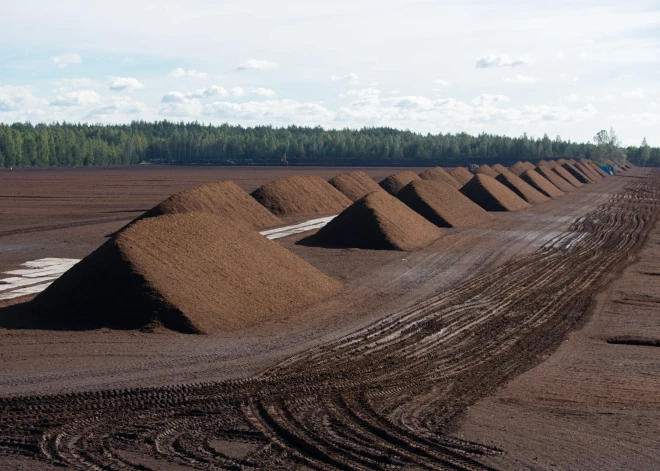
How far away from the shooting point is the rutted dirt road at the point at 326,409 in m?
10.1

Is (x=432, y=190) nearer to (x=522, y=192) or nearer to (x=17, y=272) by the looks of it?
(x=522, y=192)

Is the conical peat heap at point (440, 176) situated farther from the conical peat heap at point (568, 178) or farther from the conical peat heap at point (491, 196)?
the conical peat heap at point (568, 178)

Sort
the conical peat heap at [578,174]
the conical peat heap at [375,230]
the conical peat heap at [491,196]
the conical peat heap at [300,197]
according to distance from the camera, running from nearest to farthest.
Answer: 1. the conical peat heap at [375,230]
2. the conical peat heap at [300,197]
3. the conical peat heap at [491,196]
4. the conical peat heap at [578,174]

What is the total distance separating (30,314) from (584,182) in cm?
9187

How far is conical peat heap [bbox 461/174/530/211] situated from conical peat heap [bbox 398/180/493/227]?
22.3ft

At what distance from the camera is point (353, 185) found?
5641 cm

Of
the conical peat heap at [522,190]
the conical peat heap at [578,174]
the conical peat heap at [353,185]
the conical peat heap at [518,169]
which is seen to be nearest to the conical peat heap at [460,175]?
the conical peat heap at [522,190]

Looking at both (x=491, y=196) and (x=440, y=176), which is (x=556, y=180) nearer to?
(x=440, y=176)

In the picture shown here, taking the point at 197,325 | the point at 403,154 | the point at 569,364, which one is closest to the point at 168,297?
the point at 197,325

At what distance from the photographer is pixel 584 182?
101 m

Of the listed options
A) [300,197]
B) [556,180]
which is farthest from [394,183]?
[556,180]

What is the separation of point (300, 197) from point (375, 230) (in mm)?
15932

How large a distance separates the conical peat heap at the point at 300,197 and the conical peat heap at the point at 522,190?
56.8 feet

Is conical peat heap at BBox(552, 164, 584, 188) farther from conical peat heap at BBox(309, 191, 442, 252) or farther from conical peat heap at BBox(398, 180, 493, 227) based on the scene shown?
conical peat heap at BBox(309, 191, 442, 252)
